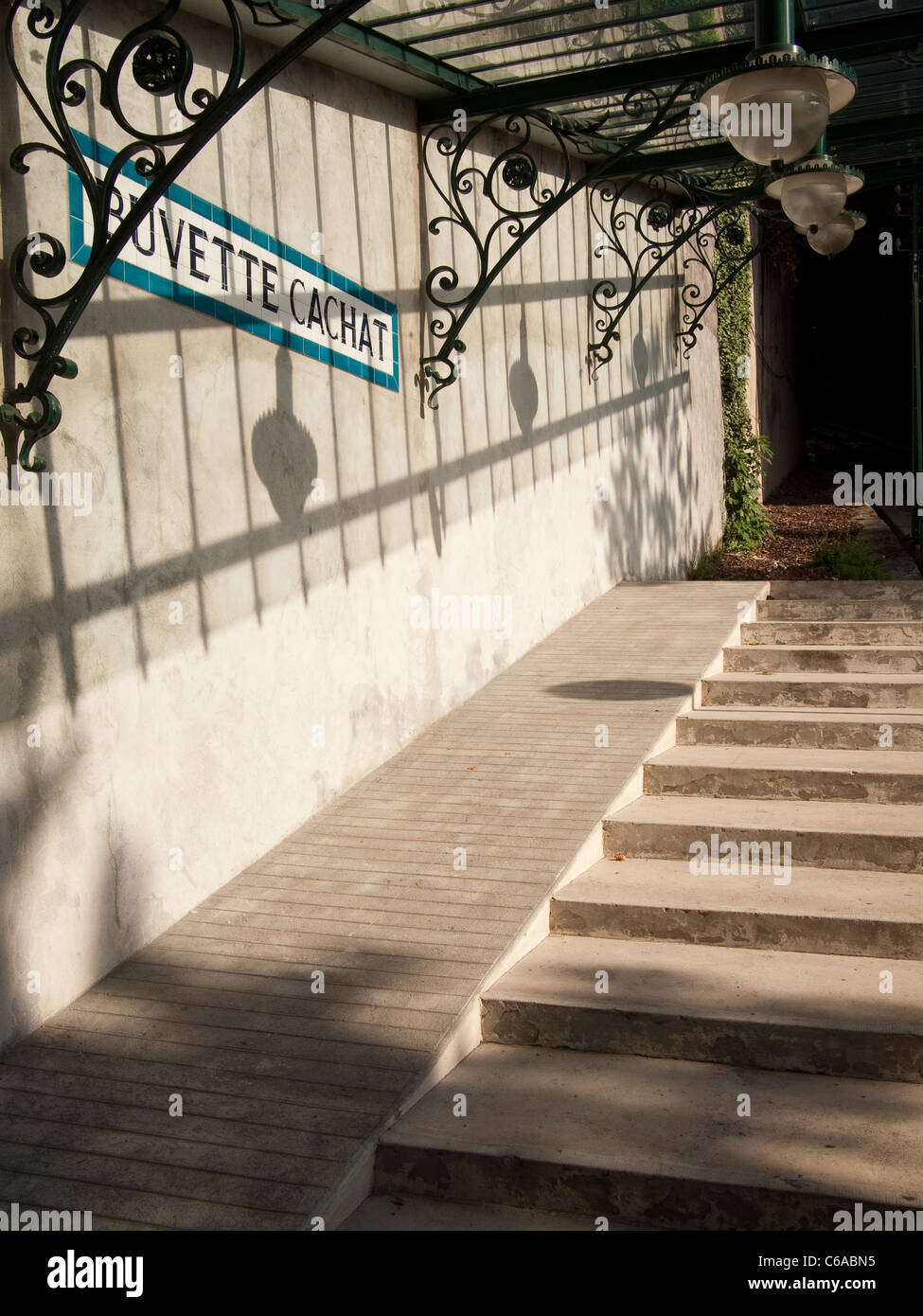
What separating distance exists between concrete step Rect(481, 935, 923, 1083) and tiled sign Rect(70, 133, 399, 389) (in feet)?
8.63

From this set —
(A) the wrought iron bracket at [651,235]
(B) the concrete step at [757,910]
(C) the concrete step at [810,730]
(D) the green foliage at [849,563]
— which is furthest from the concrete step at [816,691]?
(D) the green foliage at [849,563]

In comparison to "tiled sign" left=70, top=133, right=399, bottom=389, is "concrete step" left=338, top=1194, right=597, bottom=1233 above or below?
below

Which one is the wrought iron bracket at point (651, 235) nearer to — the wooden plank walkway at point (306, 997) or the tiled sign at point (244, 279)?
the tiled sign at point (244, 279)

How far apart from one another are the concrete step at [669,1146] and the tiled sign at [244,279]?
2.83m

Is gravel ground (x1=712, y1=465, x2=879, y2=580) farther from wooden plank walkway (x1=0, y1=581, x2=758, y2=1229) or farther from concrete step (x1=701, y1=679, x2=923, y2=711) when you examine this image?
wooden plank walkway (x1=0, y1=581, x2=758, y2=1229)

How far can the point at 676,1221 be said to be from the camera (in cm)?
293

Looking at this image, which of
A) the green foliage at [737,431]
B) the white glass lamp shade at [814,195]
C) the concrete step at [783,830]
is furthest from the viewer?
the green foliage at [737,431]

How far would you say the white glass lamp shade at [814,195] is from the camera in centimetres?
573

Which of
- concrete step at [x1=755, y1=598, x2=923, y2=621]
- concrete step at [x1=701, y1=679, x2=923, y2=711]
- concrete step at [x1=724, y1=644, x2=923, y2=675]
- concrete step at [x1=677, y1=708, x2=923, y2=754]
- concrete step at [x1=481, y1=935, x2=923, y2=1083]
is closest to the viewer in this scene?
concrete step at [x1=481, y1=935, x2=923, y2=1083]

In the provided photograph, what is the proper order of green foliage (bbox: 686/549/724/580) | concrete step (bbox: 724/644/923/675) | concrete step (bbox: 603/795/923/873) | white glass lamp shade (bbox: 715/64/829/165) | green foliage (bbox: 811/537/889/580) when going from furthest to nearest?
green foliage (bbox: 686/549/724/580), green foliage (bbox: 811/537/889/580), concrete step (bbox: 724/644/923/675), concrete step (bbox: 603/795/923/873), white glass lamp shade (bbox: 715/64/829/165)

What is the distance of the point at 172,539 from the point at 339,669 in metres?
1.27

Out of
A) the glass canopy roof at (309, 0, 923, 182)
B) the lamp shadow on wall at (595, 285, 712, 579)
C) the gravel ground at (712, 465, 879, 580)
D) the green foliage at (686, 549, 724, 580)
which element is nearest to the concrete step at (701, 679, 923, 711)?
the lamp shadow on wall at (595, 285, 712, 579)

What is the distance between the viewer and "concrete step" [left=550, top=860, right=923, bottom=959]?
3.96 metres

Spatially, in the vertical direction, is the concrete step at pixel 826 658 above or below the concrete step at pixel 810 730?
above
